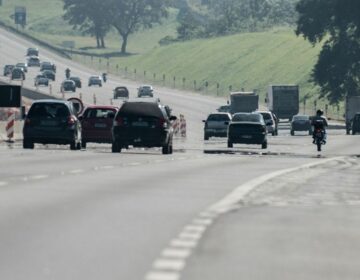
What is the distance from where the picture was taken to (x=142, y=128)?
4641 centimetres

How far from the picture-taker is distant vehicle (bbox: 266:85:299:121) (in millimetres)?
119875

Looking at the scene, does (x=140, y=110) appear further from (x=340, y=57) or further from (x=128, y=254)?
(x=340, y=57)

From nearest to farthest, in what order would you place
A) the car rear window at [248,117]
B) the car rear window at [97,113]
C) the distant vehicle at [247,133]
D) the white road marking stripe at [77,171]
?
the white road marking stripe at [77,171], the car rear window at [97,113], the distant vehicle at [247,133], the car rear window at [248,117]

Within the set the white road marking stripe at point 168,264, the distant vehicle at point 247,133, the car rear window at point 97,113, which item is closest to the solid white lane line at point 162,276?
the white road marking stripe at point 168,264

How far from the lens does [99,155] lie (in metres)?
42.1

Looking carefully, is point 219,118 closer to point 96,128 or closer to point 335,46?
point 96,128

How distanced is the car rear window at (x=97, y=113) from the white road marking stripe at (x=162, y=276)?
43.6 m

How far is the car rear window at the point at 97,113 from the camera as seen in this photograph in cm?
5466

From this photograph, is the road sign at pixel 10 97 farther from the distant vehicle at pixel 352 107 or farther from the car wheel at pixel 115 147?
the distant vehicle at pixel 352 107

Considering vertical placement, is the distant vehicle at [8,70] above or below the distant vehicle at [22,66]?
below

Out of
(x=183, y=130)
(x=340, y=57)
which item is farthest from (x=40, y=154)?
(x=340, y=57)

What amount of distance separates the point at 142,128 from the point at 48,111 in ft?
10.6

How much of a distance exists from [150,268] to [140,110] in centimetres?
3535

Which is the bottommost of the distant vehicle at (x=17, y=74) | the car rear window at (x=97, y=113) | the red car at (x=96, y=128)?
the red car at (x=96, y=128)
